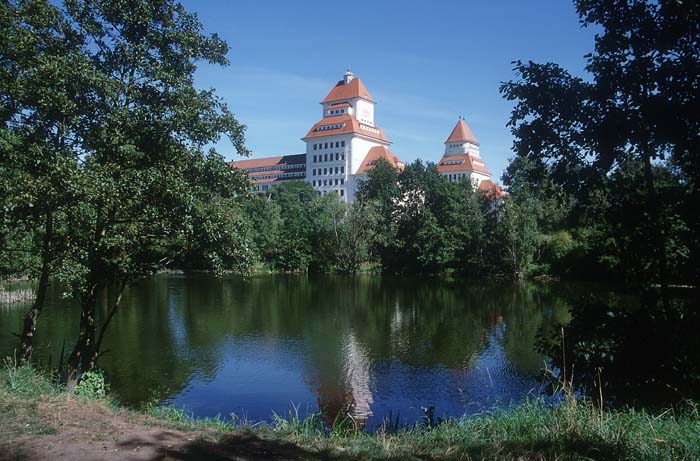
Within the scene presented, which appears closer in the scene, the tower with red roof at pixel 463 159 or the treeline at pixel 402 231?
the treeline at pixel 402 231

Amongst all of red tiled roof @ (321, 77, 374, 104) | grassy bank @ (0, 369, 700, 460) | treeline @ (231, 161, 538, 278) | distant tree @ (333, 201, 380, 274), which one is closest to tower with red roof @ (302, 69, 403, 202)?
red tiled roof @ (321, 77, 374, 104)

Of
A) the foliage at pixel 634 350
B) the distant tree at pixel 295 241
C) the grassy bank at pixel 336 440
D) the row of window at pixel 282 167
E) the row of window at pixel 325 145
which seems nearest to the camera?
the grassy bank at pixel 336 440

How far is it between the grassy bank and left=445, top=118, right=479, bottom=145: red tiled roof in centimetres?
10413

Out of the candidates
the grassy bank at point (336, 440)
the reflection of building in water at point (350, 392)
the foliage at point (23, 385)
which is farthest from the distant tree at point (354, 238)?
the grassy bank at point (336, 440)

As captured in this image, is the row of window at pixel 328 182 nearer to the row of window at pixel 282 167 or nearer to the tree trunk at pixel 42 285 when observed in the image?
the row of window at pixel 282 167

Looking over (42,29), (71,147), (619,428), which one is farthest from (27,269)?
(619,428)

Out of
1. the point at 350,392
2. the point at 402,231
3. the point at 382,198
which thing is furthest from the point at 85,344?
the point at 382,198

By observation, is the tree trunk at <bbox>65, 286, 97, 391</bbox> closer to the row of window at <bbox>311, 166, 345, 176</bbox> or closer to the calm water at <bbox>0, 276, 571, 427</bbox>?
the calm water at <bbox>0, 276, 571, 427</bbox>

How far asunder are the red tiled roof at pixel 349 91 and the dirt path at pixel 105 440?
105 m

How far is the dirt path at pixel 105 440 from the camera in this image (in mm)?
5262

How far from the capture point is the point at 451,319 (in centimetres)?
2894

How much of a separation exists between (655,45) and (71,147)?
1027cm

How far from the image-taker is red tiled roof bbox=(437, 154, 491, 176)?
329 ft

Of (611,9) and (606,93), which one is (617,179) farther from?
(611,9)
